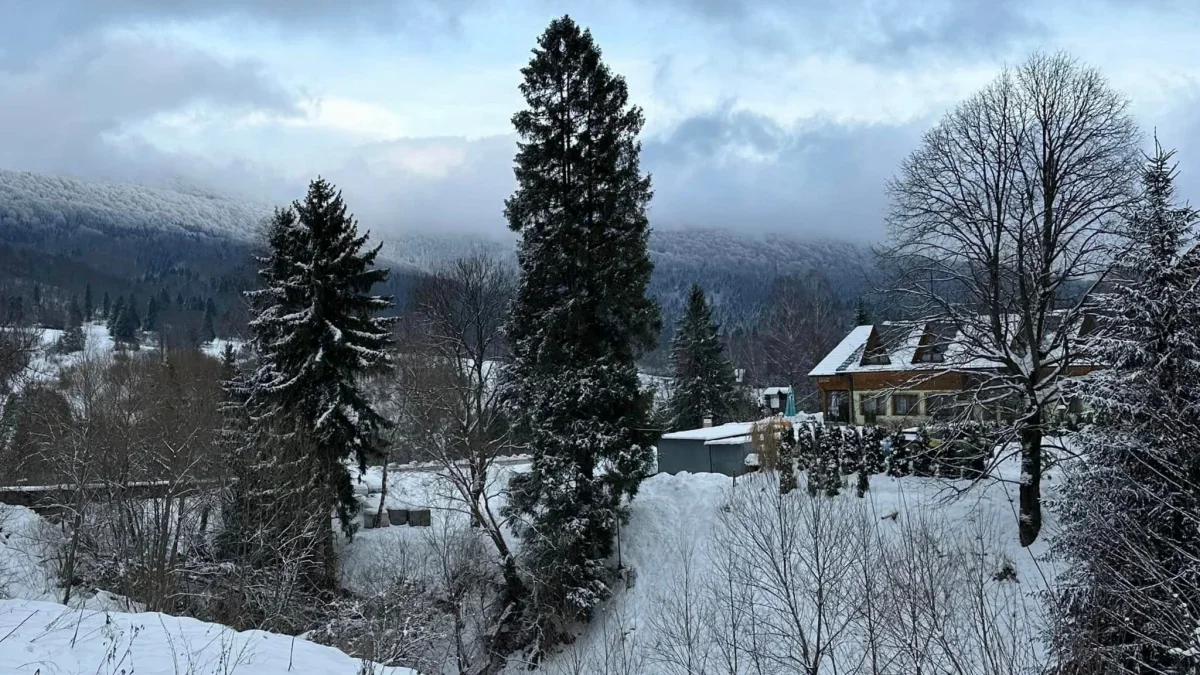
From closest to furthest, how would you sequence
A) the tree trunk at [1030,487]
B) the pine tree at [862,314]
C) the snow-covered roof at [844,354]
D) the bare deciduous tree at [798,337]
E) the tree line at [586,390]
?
the tree line at [586,390]
the tree trunk at [1030,487]
the snow-covered roof at [844,354]
the pine tree at [862,314]
the bare deciduous tree at [798,337]

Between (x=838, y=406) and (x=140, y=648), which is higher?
(x=838, y=406)

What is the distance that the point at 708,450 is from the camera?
2548 cm

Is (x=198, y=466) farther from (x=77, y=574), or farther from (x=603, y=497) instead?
(x=603, y=497)

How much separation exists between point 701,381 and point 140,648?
120ft

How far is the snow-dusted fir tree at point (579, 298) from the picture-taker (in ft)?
63.3

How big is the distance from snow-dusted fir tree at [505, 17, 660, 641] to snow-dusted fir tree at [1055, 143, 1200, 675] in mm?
10237

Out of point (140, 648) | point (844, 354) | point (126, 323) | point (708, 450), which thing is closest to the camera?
point (140, 648)

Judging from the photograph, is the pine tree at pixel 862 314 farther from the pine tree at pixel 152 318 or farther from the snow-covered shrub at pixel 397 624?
the pine tree at pixel 152 318

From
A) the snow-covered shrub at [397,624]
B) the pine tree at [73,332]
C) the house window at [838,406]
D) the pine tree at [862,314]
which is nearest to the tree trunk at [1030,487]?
the snow-covered shrub at [397,624]

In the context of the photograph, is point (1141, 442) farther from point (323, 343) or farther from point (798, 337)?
point (798, 337)

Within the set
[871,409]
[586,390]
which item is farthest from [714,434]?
[871,409]

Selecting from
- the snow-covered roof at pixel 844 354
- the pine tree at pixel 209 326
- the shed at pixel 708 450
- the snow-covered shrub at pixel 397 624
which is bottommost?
the snow-covered shrub at pixel 397 624

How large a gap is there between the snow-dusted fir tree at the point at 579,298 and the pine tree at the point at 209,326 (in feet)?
274

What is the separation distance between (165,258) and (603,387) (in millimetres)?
193007
